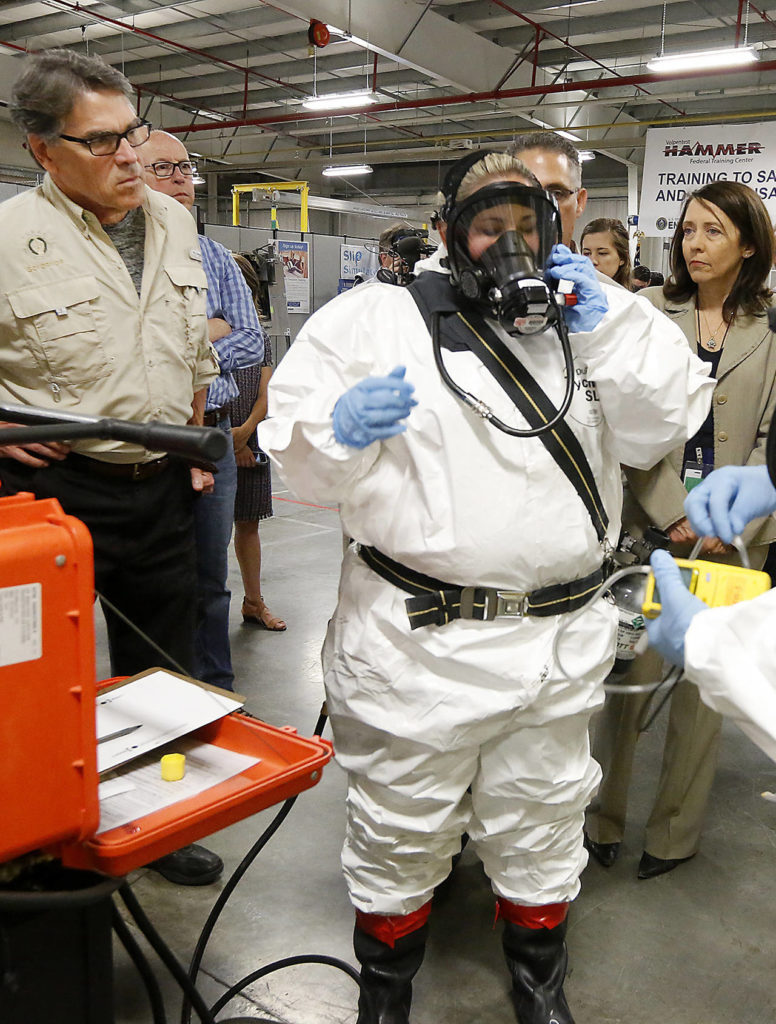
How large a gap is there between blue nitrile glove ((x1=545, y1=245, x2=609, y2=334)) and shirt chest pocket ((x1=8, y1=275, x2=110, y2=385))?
87 centimetres

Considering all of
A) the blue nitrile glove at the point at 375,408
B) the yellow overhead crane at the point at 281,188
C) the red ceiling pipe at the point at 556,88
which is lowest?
the blue nitrile glove at the point at 375,408

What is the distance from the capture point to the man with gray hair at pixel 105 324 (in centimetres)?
171

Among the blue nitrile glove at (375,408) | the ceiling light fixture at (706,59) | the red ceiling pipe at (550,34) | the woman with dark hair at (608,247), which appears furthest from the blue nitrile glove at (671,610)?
the red ceiling pipe at (550,34)

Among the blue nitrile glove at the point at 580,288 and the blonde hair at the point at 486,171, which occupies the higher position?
the blonde hair at the point at 486,171

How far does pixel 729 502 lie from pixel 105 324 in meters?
1.19

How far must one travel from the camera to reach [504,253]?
1.42 metres

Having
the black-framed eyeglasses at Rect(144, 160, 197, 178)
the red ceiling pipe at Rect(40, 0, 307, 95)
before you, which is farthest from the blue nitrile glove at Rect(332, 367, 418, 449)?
the red ceiling pipe at Rect(40, 0, 307, 95)

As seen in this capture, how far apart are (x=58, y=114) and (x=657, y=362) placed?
118cm

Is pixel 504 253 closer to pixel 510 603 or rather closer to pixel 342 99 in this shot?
pixel 510 603

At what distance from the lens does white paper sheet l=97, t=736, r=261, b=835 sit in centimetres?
106

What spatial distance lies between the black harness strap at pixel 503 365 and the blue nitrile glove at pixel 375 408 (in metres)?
0.16

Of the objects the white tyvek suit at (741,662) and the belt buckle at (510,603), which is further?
the belt buckle at (510,603)

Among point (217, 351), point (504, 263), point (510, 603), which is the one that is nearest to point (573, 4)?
point (217, 351)

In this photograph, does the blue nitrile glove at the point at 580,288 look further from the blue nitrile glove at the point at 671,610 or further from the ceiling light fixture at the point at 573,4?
the ceiling light fixture at the point at 573,4
